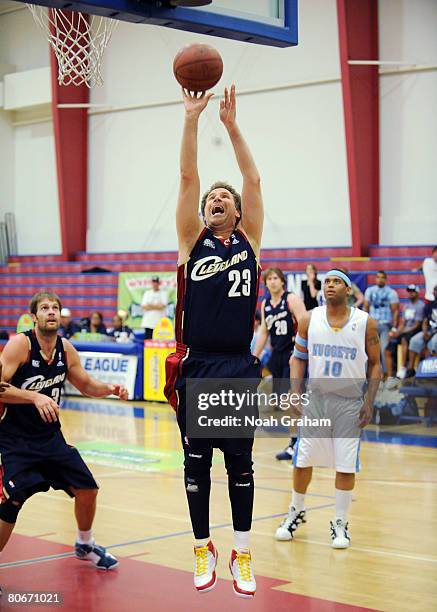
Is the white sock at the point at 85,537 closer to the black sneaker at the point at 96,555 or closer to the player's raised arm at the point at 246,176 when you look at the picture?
the black sneaker at the point at 96,555

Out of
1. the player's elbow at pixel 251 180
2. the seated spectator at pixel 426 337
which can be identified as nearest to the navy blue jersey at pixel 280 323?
the seated spectator at pixel 426 337

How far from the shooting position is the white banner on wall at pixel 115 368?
574 inches

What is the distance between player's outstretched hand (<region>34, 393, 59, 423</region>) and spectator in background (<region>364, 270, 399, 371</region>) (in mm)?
9327

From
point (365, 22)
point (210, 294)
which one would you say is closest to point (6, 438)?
point (210, 294)

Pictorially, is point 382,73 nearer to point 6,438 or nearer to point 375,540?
point 375,540

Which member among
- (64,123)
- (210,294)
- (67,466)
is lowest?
(67,466)

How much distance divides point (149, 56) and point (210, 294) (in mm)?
16738

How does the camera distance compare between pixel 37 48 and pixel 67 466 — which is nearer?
pixel 67 466

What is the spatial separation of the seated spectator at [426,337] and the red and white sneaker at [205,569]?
7.85 meters

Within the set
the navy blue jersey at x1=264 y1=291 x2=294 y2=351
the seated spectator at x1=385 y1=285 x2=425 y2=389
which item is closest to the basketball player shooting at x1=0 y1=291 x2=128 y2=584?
the navy blue jersey at x1=264 y1=291 x2=294 y2=351

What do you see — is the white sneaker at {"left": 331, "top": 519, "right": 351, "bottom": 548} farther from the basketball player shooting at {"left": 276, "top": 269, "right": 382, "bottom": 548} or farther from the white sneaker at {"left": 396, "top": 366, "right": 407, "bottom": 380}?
the white sneaker at {"left": 396, "top": 366, "right": 407, "bottom": 380}

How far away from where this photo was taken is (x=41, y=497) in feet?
27.2

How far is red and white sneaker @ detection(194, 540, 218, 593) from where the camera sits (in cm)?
446

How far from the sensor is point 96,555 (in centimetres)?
Answer: 598
